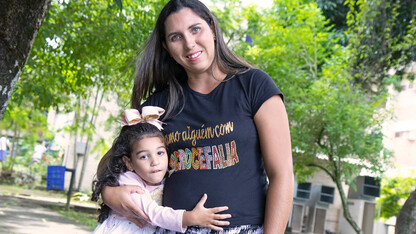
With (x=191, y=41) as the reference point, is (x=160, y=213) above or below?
below

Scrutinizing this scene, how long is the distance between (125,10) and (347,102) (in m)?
6.06

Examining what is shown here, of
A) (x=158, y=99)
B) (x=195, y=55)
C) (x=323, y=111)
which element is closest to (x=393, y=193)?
(x=323, y=111)

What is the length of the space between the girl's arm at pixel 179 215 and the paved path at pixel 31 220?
6.80 m

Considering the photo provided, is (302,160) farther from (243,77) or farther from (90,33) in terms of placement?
(243,77)

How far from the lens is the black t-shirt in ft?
7.36

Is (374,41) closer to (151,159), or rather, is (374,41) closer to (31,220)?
(31,220)

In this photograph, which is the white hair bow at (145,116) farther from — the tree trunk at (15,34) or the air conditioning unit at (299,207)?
the air conditioning unit at (299,207)

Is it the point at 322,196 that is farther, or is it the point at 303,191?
the point at 322,196

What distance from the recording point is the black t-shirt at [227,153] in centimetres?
224

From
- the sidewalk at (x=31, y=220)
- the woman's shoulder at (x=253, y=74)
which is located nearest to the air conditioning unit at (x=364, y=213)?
the sidewalk at (x=31, y=220)

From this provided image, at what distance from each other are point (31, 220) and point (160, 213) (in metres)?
8.98

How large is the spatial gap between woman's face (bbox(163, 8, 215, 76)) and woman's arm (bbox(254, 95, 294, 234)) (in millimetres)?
416

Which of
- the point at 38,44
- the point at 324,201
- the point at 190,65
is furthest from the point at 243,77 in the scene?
the point at 324,201

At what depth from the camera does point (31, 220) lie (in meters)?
10.5
